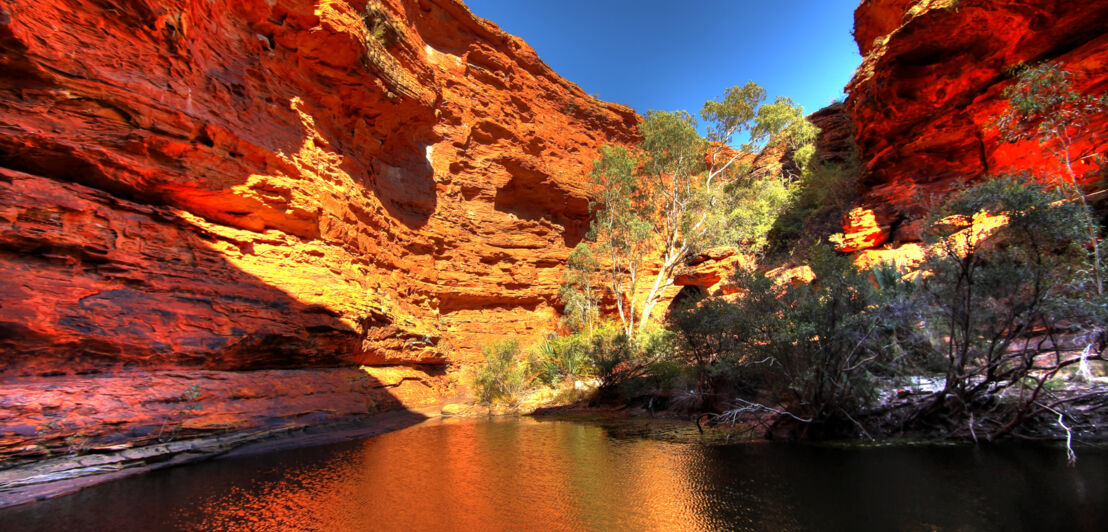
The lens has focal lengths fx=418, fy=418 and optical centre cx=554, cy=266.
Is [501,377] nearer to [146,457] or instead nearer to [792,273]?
[146,457]

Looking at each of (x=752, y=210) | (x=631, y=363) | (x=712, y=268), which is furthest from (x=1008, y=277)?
(x=712, y=268)

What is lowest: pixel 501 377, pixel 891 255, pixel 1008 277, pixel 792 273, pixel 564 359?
pixel 501 377

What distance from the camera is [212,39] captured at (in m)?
12.4

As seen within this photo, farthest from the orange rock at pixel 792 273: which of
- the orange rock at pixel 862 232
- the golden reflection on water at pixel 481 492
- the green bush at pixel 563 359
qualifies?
the golden reflection on water at pixel 481 492

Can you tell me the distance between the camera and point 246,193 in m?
11.9

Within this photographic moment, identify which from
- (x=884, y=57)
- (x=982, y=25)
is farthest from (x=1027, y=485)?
(x=884, y=57)

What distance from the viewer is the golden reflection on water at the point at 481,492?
412 cm

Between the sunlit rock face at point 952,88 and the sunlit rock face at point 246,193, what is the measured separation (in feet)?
53.0

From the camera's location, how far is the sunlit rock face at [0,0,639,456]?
840cm

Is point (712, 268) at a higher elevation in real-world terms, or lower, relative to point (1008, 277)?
higher

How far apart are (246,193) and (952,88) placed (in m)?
22.1

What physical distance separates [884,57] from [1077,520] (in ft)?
53.0

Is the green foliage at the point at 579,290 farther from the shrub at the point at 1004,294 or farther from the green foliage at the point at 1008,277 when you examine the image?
the green foliage at the point at 1008,277

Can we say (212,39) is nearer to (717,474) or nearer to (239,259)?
(239,259)
